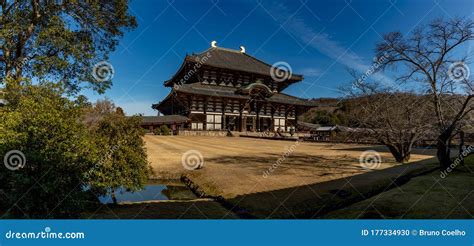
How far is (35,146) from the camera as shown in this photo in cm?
462

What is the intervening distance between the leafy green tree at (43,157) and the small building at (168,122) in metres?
27.2

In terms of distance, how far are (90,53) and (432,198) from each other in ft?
34.9

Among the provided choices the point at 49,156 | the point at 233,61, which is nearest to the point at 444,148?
the point at 49,156

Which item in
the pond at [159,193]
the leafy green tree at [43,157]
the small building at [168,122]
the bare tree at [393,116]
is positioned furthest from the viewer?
the small building at [168,122]

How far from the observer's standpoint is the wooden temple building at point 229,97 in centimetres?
3394

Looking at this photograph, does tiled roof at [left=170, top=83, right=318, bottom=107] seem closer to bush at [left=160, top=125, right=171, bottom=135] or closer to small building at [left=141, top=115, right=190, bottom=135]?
small building at [left=141, top=115, right=190, bottom=135]

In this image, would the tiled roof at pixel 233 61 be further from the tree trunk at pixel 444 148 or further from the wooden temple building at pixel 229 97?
the tree trunk at pixel 444 148

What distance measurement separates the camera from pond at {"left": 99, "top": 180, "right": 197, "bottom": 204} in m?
7.55

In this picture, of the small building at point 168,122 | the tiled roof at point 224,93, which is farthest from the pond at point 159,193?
the small building at point 168,122

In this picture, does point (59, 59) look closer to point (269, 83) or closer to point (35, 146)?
point (35, 146)

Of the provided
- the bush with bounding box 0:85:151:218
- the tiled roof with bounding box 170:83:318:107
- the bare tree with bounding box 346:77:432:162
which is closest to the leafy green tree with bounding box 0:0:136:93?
the bush with bounding box 0:85:151:218

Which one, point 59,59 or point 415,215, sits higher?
point 59,59

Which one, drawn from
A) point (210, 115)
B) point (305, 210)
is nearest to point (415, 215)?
point (305, 210)

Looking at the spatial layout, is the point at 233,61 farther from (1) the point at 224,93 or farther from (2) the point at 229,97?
(2) the point at 229,97
